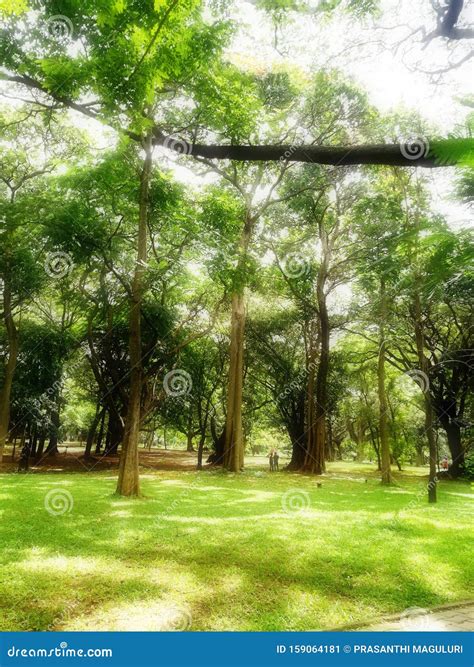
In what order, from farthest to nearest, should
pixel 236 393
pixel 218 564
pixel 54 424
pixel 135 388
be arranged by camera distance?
pixel 54 424
pixel 236 393
pixel 135 388
pixel 218 564

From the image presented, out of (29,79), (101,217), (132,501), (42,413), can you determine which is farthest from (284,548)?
(42,413)

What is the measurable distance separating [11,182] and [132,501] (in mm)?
17736

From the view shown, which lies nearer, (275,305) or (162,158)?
(162,158)

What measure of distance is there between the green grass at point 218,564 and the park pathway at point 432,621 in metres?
0.24

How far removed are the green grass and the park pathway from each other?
0.77 ft

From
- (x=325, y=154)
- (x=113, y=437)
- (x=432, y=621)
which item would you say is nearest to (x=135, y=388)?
(x=432, y=621)

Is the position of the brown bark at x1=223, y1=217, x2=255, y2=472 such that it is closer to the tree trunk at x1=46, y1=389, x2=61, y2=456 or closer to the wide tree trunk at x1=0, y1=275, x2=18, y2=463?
the tree trunk at x1=46, y1=389, x2=61, y2=456

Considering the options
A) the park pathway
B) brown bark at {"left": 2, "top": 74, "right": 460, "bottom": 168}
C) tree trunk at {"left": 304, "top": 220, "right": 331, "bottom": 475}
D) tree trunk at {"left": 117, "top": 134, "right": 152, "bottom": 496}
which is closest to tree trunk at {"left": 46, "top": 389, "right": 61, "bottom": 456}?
tree trunk at {"left": 117, "top": 134, "right": 152, "bottom": 496}

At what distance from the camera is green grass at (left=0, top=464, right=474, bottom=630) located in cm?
516

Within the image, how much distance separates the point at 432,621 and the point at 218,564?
10.3 feet

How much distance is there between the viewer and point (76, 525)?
8906mm

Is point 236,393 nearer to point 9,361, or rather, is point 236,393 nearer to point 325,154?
point 9,361

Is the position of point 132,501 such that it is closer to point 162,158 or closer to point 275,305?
point 162,158

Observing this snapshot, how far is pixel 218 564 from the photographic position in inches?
271
